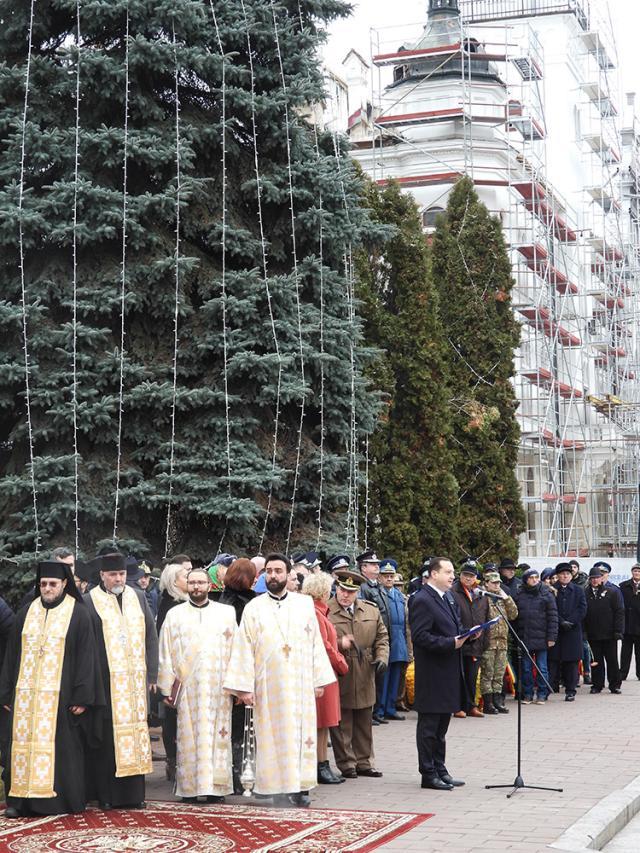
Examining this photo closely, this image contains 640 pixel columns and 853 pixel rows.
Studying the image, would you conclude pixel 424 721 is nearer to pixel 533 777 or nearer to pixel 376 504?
pixel 533 777

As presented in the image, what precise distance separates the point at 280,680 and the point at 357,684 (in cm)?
166

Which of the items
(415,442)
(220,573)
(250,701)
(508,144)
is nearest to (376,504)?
(415,442)

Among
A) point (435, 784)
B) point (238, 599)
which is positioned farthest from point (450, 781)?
point (238, 599)

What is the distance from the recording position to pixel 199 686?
10344mm

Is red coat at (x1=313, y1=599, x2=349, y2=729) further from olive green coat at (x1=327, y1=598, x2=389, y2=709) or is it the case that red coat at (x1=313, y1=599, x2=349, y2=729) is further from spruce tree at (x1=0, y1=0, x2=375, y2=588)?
spruce tree at (x1=0, y1=0, x2=375, y2=588)

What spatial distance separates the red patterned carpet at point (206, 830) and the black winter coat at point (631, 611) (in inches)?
437

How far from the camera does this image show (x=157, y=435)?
1625cm

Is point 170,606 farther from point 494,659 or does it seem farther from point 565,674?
point 565,674

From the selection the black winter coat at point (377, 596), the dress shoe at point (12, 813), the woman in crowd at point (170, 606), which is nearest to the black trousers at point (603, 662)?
the black winter coat at point (377, 596)

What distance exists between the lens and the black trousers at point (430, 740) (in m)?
10.9

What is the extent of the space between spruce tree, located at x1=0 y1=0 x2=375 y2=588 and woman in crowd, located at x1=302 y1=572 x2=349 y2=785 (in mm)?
4620

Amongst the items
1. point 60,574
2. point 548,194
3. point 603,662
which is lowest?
point 603,662

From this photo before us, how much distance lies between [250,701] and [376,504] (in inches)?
556

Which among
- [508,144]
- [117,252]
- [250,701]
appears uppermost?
[508,144]
